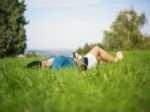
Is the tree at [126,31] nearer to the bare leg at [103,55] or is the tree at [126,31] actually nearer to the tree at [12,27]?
the tree at [12,27]

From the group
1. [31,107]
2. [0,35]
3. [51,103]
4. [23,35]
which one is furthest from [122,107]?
[23,35]

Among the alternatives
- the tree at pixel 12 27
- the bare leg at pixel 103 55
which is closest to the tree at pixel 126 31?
the tree at pixel 12 27

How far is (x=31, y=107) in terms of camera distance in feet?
9.55

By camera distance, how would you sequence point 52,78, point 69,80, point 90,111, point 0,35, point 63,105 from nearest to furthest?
point 90,111
point 63,105
point 69,80
point 52,78
point 0,35

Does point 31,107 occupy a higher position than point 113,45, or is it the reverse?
point 31,107

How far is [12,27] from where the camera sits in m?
40.8

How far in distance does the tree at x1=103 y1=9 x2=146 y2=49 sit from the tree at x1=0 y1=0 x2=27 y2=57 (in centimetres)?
1573

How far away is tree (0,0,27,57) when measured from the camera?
128ft

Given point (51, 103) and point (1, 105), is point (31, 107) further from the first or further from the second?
point (1, 105)

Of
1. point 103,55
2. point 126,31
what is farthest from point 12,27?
point 103,55

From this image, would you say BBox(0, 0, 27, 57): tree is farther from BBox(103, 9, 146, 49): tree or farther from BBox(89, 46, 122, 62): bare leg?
BBox(89, 46, 122, 62): bare leg

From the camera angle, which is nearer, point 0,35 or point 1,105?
point 1,105

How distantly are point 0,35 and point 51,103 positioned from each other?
37.2 m

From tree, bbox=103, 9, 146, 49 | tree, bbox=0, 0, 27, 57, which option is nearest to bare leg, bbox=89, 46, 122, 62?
tree, bbox=0, 0, 27, 57
